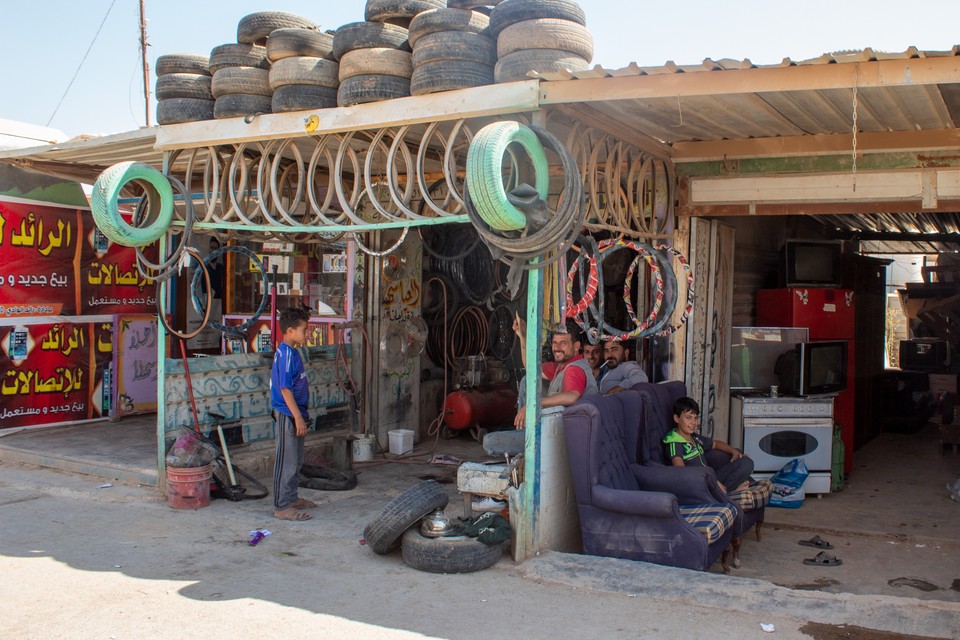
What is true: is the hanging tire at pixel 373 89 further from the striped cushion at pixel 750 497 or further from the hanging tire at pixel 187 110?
the striped cushion at pixel 750 497

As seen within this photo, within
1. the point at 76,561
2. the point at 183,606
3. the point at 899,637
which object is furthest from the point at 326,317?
the point at 899,637

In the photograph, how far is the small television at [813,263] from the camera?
9.07 metres

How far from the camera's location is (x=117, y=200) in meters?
7.00

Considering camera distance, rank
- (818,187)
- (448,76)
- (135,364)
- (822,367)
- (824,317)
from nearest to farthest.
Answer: (448,76)
(818,187)
(822,367)
(824,317)
(135,364)

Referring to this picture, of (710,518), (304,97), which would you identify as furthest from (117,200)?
(710,518)

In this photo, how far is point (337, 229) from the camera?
649cm

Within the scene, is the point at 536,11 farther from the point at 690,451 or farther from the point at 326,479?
the point at 326,479

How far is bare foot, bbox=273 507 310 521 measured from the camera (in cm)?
675

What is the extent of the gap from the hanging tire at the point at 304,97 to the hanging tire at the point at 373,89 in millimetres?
369

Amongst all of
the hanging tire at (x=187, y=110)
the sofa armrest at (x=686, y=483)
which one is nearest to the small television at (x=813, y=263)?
the sofa armrest at (x=686, y=483)

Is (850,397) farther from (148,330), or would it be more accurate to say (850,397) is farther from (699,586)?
(148,330)

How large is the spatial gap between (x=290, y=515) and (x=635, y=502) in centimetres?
293

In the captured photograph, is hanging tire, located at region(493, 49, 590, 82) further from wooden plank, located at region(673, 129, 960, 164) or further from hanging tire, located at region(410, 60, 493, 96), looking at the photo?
wooden plank, located at region(673, 129, 960, 164)

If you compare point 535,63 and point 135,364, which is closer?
point 535,63
